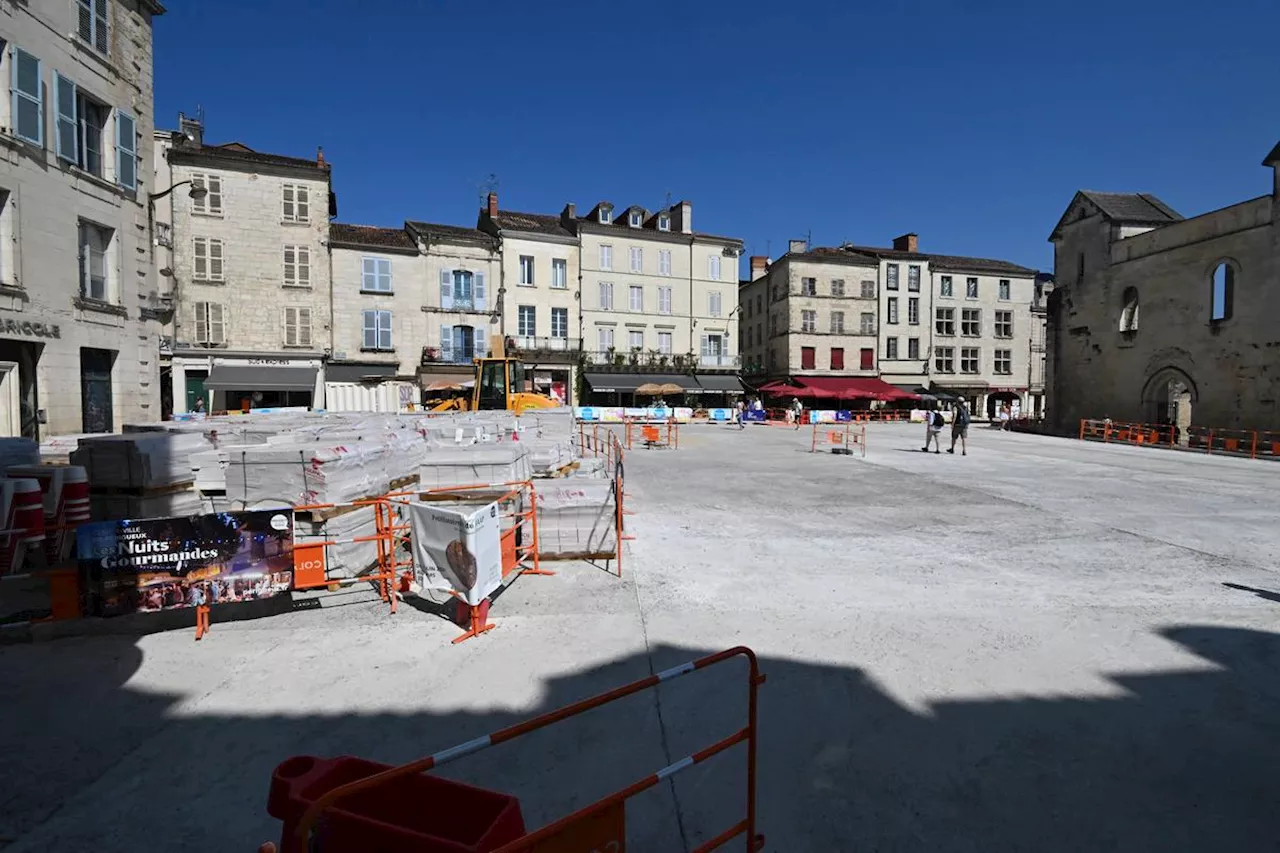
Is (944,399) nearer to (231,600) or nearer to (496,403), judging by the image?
(496,403)

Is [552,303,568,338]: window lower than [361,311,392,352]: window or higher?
higher

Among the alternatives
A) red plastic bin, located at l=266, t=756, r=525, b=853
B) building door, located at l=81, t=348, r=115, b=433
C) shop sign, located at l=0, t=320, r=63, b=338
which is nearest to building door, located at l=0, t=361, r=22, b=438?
shop sign, located at l=0, t=320, r=63, b=338

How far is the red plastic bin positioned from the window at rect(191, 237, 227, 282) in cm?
3657

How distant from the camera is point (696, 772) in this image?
3828 millimetres

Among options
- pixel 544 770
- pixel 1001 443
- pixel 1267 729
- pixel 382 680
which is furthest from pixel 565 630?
pixel 1001 443

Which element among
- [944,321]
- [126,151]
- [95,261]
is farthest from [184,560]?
[944,321]

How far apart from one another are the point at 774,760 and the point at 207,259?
3713 centimetres

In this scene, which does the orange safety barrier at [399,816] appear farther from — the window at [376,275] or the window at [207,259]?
the window at [376,275]

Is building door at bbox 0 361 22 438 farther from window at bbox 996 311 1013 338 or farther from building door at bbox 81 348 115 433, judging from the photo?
window at bbox 996 311 1013 338

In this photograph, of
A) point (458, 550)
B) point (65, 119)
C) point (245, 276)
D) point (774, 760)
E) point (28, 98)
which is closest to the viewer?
point (774, 760)

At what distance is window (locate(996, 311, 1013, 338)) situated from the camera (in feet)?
167

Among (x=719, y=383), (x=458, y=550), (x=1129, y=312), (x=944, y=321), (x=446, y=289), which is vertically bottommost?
(x=458, y=550)

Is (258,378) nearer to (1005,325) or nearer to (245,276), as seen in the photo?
(245,276)

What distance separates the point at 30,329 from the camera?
1394 centimetres
